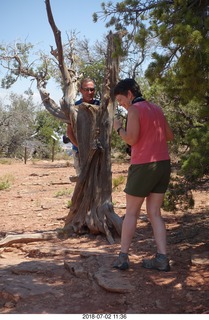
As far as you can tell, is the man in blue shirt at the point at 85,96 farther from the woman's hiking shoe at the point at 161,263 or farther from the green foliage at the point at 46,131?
the green foliage at the point at 46,131

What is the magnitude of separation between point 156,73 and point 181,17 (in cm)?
44

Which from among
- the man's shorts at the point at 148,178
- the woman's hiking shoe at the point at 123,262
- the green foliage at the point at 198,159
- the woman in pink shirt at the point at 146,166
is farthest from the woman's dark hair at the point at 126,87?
the woman's hiking shoe at the point at 123,262

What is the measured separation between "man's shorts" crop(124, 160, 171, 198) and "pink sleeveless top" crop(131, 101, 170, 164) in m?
0.05

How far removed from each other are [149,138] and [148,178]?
0.34 meters

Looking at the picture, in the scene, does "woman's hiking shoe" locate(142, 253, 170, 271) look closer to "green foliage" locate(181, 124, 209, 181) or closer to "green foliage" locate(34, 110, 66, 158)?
"green foliage" locate(181, 124, 209, 181)

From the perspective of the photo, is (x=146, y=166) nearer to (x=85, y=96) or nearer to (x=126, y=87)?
(x=126, y=87)

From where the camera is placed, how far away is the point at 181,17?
10.5 feet

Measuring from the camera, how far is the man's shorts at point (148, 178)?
12.4ft

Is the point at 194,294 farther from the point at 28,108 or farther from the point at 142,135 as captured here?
the point at 28,108

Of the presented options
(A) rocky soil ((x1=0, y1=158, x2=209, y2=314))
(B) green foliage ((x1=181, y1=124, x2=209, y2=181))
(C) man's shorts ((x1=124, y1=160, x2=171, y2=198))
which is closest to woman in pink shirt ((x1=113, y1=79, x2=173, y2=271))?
(C) man's shorts ((x1=124, y1=160, x2=171, y2=198))

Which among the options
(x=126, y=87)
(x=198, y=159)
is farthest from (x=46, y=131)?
(x=126, y=87)

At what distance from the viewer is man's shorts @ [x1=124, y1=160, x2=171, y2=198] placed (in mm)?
3770

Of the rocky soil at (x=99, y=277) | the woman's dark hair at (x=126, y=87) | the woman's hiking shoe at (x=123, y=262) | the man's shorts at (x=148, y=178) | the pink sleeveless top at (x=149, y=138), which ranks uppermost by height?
the woman's dark hair at (x=126, y=87)

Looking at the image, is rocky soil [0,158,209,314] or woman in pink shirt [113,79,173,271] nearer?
rocky soil [0,158,209,314]
